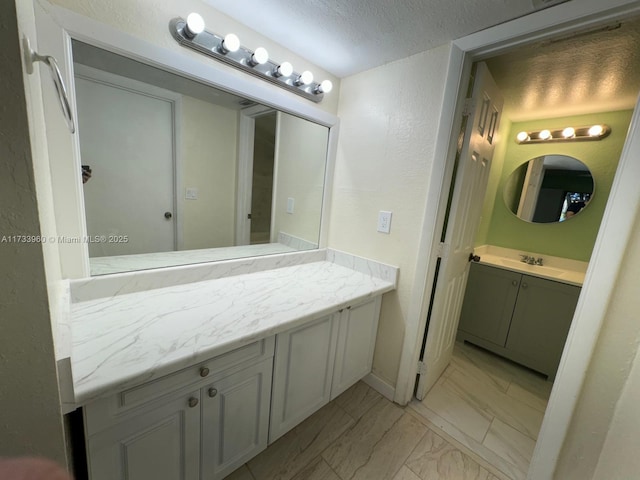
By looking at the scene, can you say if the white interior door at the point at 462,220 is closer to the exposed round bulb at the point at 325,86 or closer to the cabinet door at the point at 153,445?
the exposed round bulb at the point at 325,86

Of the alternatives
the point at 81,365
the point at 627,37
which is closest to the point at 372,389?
the point at 81,365

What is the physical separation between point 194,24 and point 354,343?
1.70 metres

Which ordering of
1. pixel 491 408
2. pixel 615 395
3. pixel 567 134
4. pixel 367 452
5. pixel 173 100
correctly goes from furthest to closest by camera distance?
pixel 567 134 < pixel 491 408 < pixel 367 452 < pixel 173 100 < pixel 615 395

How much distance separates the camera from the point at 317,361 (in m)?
1.25

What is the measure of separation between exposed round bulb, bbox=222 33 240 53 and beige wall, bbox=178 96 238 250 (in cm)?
26

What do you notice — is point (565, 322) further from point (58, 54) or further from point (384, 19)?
point (58, 54)

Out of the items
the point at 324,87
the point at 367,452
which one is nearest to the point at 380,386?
the point at 367,452

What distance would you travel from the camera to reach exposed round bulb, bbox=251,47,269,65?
1230 millimetres

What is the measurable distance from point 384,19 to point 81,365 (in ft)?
5.38

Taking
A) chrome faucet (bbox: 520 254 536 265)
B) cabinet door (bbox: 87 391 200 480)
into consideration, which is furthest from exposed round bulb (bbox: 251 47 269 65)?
chrome faucet (bbox: 520 254 536 265)

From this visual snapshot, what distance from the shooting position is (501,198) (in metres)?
2.49

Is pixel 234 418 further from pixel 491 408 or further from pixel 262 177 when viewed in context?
pixel 491 408

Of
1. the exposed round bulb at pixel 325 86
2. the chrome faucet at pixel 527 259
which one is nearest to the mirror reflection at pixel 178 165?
the exposed round bulb at pixel 325 86

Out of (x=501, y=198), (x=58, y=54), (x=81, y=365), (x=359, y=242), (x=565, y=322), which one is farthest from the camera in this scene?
(x=501, y=198)
